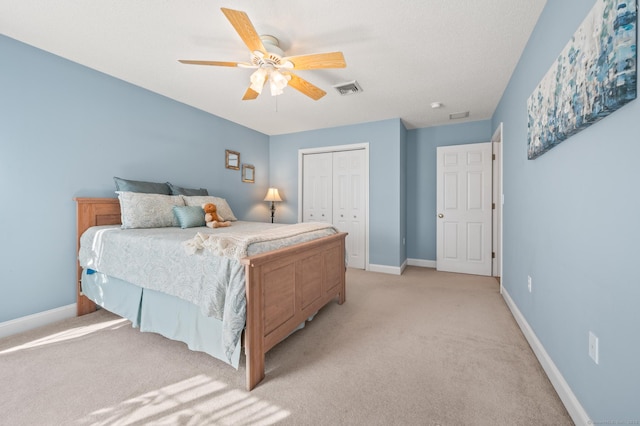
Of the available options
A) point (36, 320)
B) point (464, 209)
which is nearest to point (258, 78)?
point (36, 320)

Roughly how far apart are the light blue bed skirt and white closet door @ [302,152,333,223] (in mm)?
3121

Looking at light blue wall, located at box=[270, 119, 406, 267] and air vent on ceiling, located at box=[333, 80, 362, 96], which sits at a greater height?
air vent on ceiling, located at box=[333, 80, 362, 96]

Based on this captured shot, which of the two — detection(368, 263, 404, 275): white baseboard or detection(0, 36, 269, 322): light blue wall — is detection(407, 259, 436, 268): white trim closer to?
detection(368, 263, 404, 275): white baseboard

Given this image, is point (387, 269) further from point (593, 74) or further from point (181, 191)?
point (593, 74)

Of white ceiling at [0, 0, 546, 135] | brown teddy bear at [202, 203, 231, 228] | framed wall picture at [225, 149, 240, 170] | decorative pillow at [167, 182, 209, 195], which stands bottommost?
brown teddy bear at [202, 203, 231, 228]

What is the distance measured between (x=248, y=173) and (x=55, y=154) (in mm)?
2518

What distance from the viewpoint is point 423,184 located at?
15.2ft

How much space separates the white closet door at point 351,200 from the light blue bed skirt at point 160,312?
3088mm

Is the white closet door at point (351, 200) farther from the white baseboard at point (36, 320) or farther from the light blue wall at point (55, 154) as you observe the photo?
the white baseboard at point (36, 320)

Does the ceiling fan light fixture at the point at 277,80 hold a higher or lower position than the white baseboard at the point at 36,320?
higher

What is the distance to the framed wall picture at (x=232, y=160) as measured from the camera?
4211 millimetres

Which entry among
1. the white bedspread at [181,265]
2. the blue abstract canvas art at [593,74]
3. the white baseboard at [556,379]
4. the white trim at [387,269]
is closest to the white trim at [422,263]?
the white trim at [387,269]

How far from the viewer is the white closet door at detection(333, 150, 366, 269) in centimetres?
446

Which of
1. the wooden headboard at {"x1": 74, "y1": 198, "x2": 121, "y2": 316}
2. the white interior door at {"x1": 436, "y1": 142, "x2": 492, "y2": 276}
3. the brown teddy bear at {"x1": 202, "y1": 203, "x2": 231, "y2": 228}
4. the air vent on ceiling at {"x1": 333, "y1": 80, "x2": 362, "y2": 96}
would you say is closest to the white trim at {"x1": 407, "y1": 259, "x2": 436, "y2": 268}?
the white interior door at {"x1": 436, "y1": 142, "x2": 492, "y2": 276}
